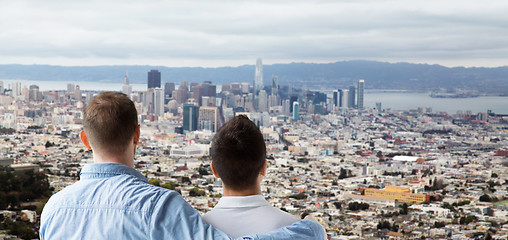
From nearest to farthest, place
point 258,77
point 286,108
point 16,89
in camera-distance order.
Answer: point 16,89 → point 286,108 → point 258,77

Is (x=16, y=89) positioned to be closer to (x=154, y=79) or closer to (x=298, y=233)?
(x=154, y=79)

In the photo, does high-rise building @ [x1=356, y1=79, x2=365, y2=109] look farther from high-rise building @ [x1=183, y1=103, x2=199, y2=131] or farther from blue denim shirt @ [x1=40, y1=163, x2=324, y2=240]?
blue denim shirt @ [x1=40, y1=163, x2=324, y2=240]

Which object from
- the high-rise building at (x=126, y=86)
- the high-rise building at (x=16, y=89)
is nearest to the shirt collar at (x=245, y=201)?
the high-rise building at (x=16, y=89)

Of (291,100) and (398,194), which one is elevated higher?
(291,100)

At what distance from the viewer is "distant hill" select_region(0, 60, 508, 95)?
441 inches

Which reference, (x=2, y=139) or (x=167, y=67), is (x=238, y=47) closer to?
(x=167, y=67)

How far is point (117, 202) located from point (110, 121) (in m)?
0.12

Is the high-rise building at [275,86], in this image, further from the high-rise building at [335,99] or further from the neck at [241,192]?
the neck at [241,192]

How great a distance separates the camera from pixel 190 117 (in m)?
13.0

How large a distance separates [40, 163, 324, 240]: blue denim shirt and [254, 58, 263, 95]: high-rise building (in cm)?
1311

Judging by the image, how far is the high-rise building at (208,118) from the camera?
12.5 metres

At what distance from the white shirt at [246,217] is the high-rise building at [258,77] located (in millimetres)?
13065

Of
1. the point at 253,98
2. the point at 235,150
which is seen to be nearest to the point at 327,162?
the point at 253,98

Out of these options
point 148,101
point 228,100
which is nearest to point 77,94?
point 148,101
